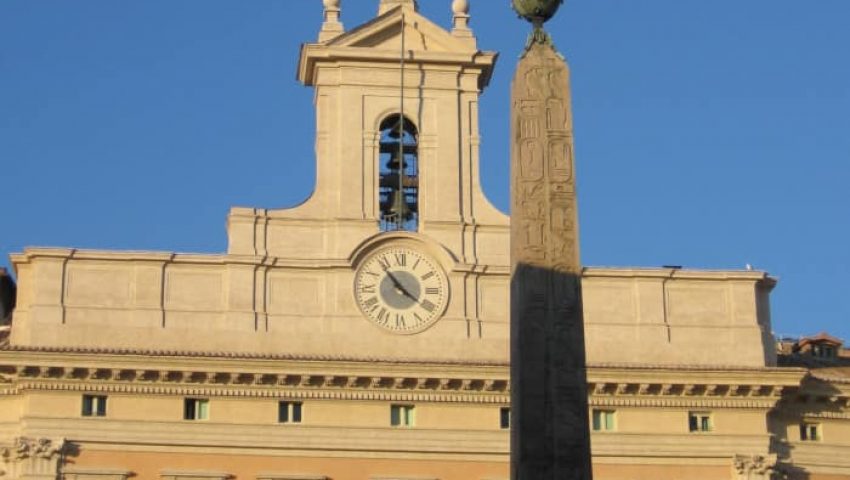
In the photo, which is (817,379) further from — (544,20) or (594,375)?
(544,20)

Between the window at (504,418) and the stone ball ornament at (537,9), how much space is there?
16.4 m

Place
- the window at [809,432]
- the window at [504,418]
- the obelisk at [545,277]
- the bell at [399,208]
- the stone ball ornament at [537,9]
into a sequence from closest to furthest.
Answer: the obelisk at [545,277]
the stone ball ornament at [537,9]
the window at [504,418]
the bell at [399,208]
the window at [809,432]

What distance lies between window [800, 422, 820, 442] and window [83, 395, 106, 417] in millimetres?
12640

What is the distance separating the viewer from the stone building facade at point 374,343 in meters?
37.6

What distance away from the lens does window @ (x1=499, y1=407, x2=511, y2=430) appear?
126 ft

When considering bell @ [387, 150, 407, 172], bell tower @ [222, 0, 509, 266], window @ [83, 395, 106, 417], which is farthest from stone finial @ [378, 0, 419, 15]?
window @ [83, 395, 106, 417]

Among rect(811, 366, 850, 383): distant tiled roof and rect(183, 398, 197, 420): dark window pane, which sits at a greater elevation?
rect(811, 366, 850, 383): distant tiled roof

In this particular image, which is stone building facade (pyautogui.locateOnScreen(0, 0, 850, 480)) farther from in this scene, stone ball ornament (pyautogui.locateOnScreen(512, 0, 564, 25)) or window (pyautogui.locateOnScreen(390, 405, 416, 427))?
stone ball ornament (pyautogui.locateOnScreen(512, 0, 564, 25))

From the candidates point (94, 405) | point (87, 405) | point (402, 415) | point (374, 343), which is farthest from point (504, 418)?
point (87, 405)

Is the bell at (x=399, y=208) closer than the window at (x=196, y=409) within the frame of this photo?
No

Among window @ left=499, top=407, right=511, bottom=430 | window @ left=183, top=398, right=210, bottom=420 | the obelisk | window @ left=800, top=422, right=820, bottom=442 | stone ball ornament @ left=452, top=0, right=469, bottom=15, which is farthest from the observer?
stone ball ornament @ left=452, top=0, right=469, bottom=15

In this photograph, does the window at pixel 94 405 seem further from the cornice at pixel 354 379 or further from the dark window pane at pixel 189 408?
the dark window pane at pixel 189 408

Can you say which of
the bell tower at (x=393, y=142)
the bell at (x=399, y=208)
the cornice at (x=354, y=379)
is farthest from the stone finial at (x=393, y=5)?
the cornice at (x=354, y=379)

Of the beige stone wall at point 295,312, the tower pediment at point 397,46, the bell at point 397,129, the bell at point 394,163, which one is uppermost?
the tower pediment at point 397,46
